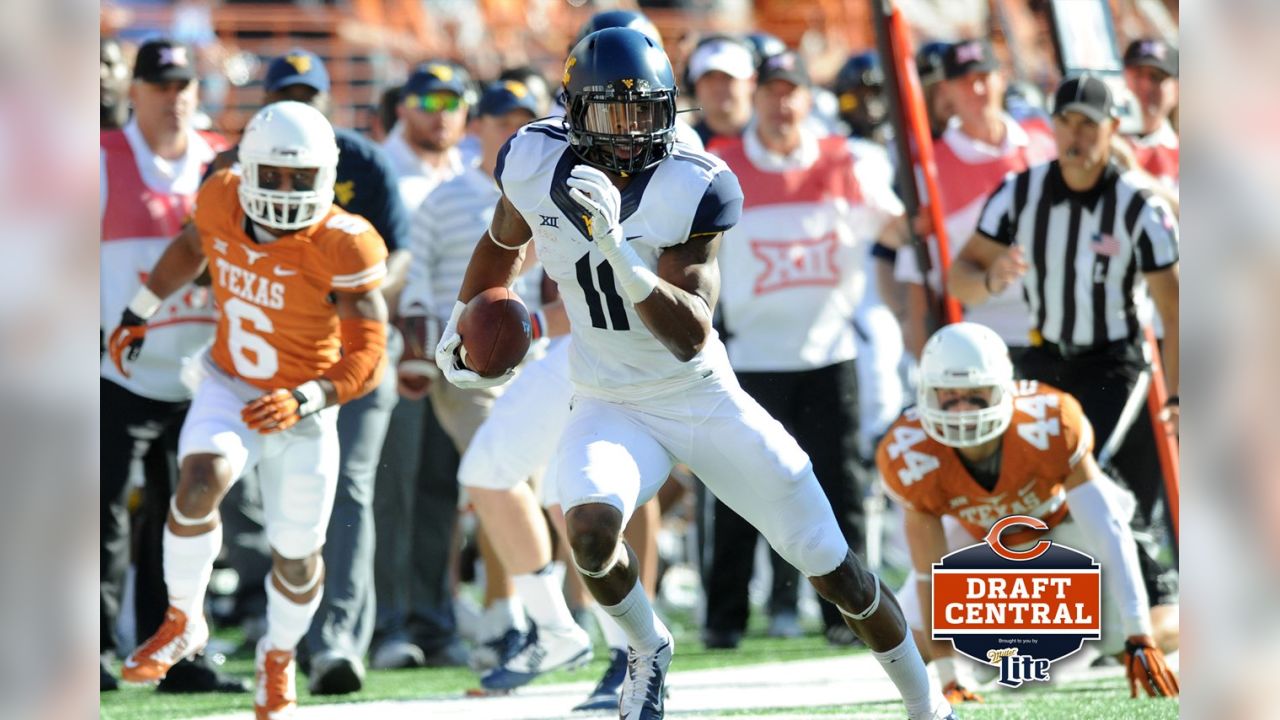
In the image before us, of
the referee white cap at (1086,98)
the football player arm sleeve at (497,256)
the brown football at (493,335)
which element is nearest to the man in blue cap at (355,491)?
the football player arm sleeve at (497,256)

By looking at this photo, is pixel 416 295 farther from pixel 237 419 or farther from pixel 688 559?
pixel 688 559

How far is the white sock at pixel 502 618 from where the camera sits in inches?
216

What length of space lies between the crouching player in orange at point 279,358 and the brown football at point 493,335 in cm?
69

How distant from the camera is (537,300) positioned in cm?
561

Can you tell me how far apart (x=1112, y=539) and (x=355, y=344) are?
195cm

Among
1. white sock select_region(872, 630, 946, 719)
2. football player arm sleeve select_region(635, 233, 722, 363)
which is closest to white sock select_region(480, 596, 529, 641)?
white sock select_region(872, 630, 946, 719)

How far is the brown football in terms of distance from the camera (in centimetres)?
428

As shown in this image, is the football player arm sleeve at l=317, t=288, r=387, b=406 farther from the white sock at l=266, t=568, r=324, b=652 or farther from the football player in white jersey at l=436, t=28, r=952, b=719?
the football player in white jersey at l=436, t=28, r=952, b=719

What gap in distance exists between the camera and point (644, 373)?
424 cm

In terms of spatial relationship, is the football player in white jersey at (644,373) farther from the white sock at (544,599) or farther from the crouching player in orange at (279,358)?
the white sock at (544,599)

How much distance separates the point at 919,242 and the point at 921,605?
1167mm

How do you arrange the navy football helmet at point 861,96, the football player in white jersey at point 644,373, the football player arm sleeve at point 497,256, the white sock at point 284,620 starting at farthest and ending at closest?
the navy football helmet at point 861,96, the white sock at point 284,620, the football player arm sleeve at point 497,256, the football player in white jersey at point 644,373

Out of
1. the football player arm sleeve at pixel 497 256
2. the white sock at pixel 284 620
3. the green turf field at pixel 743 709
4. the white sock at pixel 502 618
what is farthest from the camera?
the white sock at pixel 502 618

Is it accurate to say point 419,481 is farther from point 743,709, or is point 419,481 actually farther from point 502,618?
point 743,709
